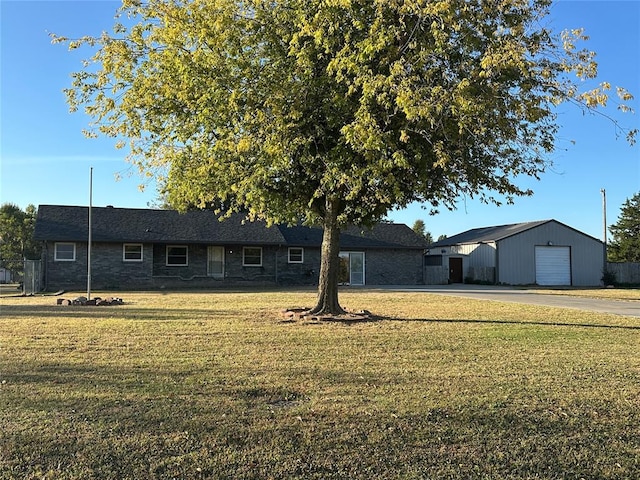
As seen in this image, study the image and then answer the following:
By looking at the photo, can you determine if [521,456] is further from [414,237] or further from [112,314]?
[414,237]

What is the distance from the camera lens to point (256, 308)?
1512cm

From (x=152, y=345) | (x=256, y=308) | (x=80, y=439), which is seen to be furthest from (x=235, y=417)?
(x=256, y=308)

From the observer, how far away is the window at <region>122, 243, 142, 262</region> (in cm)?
2753

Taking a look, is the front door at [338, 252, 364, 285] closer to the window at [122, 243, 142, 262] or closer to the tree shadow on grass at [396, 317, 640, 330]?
the window at [122, 243, 142, 262]

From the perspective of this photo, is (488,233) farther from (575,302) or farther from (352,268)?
(575,302)

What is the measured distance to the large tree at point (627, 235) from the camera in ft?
141

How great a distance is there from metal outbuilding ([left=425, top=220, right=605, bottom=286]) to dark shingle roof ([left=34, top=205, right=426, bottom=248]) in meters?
6.22

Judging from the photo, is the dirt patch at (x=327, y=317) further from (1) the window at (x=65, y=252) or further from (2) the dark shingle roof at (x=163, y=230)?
(1) the window at (x=65, y=252)

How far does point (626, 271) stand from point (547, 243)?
6.34 meters

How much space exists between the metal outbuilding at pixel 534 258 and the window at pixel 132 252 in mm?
17386

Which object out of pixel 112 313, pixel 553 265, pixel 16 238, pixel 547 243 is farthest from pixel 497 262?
pixel 16 238

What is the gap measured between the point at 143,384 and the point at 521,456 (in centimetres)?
393

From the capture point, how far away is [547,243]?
35.1 meters

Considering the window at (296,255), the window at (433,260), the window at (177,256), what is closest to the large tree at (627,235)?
the window at (433,260)
